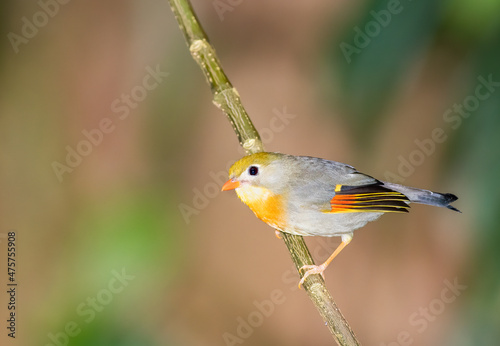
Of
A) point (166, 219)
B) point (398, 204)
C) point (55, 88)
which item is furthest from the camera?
point (55, 88)

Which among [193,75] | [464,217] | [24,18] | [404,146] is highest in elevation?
[24,18]

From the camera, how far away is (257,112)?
391 cm

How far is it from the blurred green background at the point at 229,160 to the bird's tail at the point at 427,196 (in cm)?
49

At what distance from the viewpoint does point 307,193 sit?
1.78 metres

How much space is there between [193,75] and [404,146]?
1.48 meters

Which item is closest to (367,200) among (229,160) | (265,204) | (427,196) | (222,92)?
(427,196)

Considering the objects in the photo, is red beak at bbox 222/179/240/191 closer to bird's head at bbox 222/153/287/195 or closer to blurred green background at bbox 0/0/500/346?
bird's head at bbox 222/153/287/195

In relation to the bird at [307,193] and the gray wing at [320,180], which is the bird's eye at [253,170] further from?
the gray wing at [320,180]

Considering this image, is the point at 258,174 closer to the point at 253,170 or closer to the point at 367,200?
the point at 253,170

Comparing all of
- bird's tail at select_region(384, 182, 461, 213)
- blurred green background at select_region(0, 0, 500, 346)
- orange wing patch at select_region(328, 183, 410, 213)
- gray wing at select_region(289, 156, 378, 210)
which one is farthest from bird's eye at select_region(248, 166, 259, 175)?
blurred green background at select_region(0, 0, 500, 346)

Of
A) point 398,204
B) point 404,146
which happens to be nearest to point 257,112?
point 404,146

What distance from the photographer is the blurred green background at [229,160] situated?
2150 mm

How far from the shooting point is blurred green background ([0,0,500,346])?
2.15m

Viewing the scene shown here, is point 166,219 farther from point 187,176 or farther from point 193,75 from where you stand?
point 193,75
